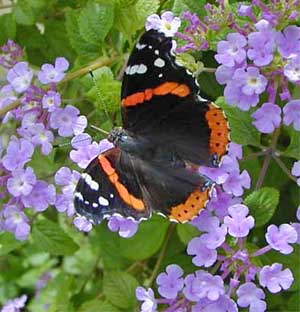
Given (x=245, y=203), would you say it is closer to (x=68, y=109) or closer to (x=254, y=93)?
(x=254, y=93)

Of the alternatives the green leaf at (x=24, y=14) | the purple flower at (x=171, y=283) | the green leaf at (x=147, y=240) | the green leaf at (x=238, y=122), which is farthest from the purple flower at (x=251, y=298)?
the green leaf at (x=24, y=14)

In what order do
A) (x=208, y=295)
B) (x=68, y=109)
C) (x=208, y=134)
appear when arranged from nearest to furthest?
(x=208, y=295)
(x=208, y=134)
(x=68, y=109)

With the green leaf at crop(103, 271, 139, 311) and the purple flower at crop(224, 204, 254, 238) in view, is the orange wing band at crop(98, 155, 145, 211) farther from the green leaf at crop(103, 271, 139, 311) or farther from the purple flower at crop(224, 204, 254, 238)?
the green leaf at crop(103, 271, 139, 311)

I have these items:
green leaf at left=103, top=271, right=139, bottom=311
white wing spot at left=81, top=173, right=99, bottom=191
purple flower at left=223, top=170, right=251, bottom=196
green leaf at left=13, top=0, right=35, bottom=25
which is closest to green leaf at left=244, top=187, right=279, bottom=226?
purple flower at left=223, top=170, right=251, bottom=196

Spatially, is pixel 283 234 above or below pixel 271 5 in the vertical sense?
below

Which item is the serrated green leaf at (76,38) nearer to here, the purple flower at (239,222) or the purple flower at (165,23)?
the purple flower at (165,23)

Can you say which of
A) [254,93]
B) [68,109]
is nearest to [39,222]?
[68,109]

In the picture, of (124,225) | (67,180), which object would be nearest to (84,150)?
(67,180)
